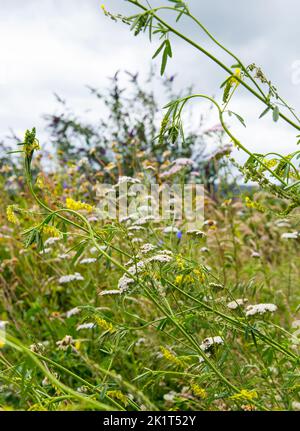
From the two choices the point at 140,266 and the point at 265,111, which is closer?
the point at 265,111

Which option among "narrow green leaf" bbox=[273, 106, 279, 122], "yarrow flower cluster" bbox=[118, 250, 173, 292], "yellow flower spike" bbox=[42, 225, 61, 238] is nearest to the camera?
"narrow green leaf" bbox=[273, 106, 279, 122]

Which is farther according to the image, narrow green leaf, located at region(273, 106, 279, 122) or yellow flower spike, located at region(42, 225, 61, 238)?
A: yellow flower spike, located at region(42, 225, 61, 238)

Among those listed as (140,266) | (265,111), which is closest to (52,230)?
(140,266)

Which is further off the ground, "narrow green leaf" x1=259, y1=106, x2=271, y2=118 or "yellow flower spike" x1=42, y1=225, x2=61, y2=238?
"narrow green leaf" x1=259, y1=106, x2=271, y2=118

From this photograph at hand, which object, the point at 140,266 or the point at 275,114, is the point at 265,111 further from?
the point at 140,266

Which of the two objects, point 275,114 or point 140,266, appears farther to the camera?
point 140,266

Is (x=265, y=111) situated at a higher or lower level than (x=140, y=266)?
higher

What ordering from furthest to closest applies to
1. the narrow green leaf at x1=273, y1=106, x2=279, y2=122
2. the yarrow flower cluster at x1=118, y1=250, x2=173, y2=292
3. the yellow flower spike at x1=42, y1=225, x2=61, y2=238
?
the yarrow flower cluster at x1=118, y1=250, x2=173, y2=292
the yellow flower spike at x1=42, y1=225, x2=61, y2=238
the narrow green leaf at x1=273, y1=106, x2=279, y2=122

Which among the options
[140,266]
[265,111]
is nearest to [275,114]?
[265,111]

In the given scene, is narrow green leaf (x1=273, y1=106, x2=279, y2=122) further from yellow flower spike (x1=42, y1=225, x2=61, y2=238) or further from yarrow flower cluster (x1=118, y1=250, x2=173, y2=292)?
yellow flower spike (x1=42, y1=225, x2=61, y2=238)

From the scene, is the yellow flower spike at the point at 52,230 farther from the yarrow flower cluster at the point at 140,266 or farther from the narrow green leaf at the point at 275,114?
the narrow green leaf at the point at 275,114

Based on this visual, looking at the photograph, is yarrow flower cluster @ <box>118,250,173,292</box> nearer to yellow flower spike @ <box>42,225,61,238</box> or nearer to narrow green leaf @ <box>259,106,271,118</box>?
yellow flower spike @ <box>42,225,61,238</box>

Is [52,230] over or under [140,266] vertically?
over
